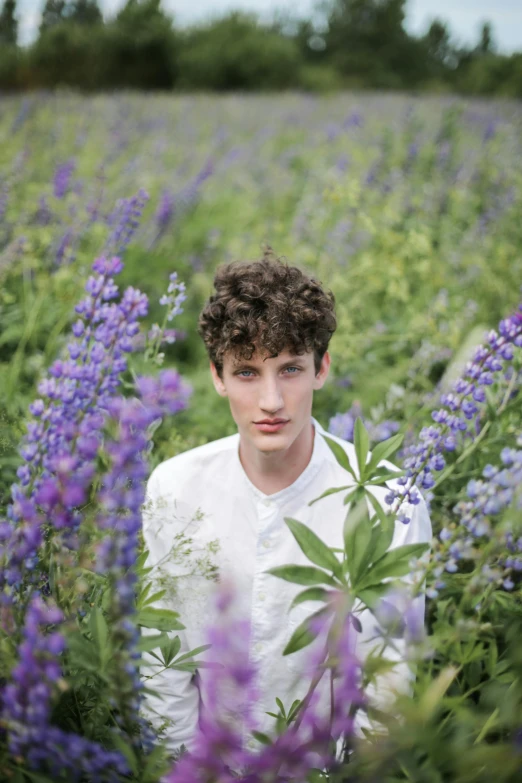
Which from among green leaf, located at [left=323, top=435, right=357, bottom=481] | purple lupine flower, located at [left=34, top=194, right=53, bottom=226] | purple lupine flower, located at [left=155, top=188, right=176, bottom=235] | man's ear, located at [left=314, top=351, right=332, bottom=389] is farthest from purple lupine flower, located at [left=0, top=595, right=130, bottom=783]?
purple lupine flower, located at [left=155, top=188, right=176, bottom=235]

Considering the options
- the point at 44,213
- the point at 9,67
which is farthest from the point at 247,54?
the point at 44,213

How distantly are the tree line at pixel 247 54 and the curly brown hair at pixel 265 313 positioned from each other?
24.8 feet

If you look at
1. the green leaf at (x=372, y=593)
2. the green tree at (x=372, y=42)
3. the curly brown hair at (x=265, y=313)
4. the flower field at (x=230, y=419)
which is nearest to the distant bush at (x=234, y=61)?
the green tree at (x=372, y=42)

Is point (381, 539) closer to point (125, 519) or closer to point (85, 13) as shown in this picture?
point (125, 519)

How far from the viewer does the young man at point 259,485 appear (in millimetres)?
1674

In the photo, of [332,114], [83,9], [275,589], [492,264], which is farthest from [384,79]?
[275,589]

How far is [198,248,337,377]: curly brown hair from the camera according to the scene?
1.69 m

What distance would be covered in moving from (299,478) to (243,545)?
0.83 ft

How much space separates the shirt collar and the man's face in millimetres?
128

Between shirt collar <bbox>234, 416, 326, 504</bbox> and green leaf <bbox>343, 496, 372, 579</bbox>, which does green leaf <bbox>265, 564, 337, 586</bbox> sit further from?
shirt collar <bbox>234, 416, 326, 504</bbox>

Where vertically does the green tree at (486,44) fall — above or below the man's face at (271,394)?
above

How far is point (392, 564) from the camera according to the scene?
109 centimetres

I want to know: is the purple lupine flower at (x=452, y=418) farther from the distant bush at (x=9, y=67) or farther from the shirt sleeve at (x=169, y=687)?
the distant bush at (x=9, y=67)

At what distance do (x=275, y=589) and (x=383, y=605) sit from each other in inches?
30.8
